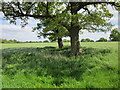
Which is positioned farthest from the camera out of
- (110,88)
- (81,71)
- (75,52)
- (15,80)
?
(75,52)

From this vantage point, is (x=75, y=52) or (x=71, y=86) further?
(x=75, y=52)

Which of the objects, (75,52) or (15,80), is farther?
(75,52)

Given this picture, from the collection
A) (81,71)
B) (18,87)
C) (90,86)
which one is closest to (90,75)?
(81,71)

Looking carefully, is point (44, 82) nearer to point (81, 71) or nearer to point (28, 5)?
point (81, 71)

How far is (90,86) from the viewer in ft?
22.8

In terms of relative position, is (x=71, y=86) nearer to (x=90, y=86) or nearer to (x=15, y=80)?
(x=90, y=86)

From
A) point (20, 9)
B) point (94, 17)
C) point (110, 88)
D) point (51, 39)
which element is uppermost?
point (20, 9)

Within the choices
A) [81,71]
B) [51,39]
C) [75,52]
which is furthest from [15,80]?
[51,39]

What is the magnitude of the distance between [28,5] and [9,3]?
8.38 feet

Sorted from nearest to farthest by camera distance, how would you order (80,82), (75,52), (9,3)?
(80,82) < (75,52) < (9,3)

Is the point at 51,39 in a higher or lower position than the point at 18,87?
higher

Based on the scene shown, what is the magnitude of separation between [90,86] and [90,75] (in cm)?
143

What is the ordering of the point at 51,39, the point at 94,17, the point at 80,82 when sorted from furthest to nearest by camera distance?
the point at 51,39 → the point at 94,17 → the point at 80,82

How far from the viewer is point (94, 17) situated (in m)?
13.8
